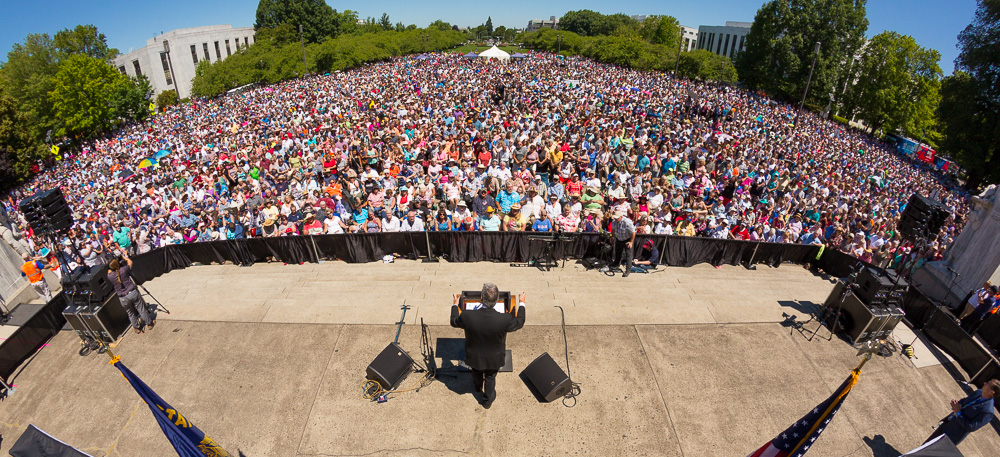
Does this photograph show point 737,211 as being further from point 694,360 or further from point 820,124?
point 820,124

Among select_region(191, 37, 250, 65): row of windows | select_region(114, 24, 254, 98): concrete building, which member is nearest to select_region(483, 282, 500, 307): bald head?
select_region(114, 24, 254, 98): concrete building

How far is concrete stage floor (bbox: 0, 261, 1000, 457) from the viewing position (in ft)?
17.9

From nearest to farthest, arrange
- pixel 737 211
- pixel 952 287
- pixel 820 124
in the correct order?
pixel 952 287
pixel 737 211
pixel 820 124

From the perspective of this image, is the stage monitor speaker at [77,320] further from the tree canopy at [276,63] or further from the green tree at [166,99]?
the green tree at [166,99]

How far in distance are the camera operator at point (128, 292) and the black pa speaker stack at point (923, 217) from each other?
13.6m

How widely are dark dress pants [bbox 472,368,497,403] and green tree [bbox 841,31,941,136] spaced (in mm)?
56350

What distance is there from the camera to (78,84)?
4206 centimetres

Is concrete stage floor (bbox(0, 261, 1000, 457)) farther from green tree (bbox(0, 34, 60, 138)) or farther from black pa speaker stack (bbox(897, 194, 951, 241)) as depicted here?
green tree (bbox(0, 34, 60, 138))

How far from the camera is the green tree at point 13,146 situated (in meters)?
33.8

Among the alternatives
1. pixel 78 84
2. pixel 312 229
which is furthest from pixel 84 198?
pixel 78 84

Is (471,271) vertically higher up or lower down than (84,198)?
higher up

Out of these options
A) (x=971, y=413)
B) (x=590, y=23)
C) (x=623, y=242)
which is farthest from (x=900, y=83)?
(x=590, y=23)

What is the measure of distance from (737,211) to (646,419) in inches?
358

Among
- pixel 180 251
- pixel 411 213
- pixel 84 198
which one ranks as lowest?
pixel 84 198
